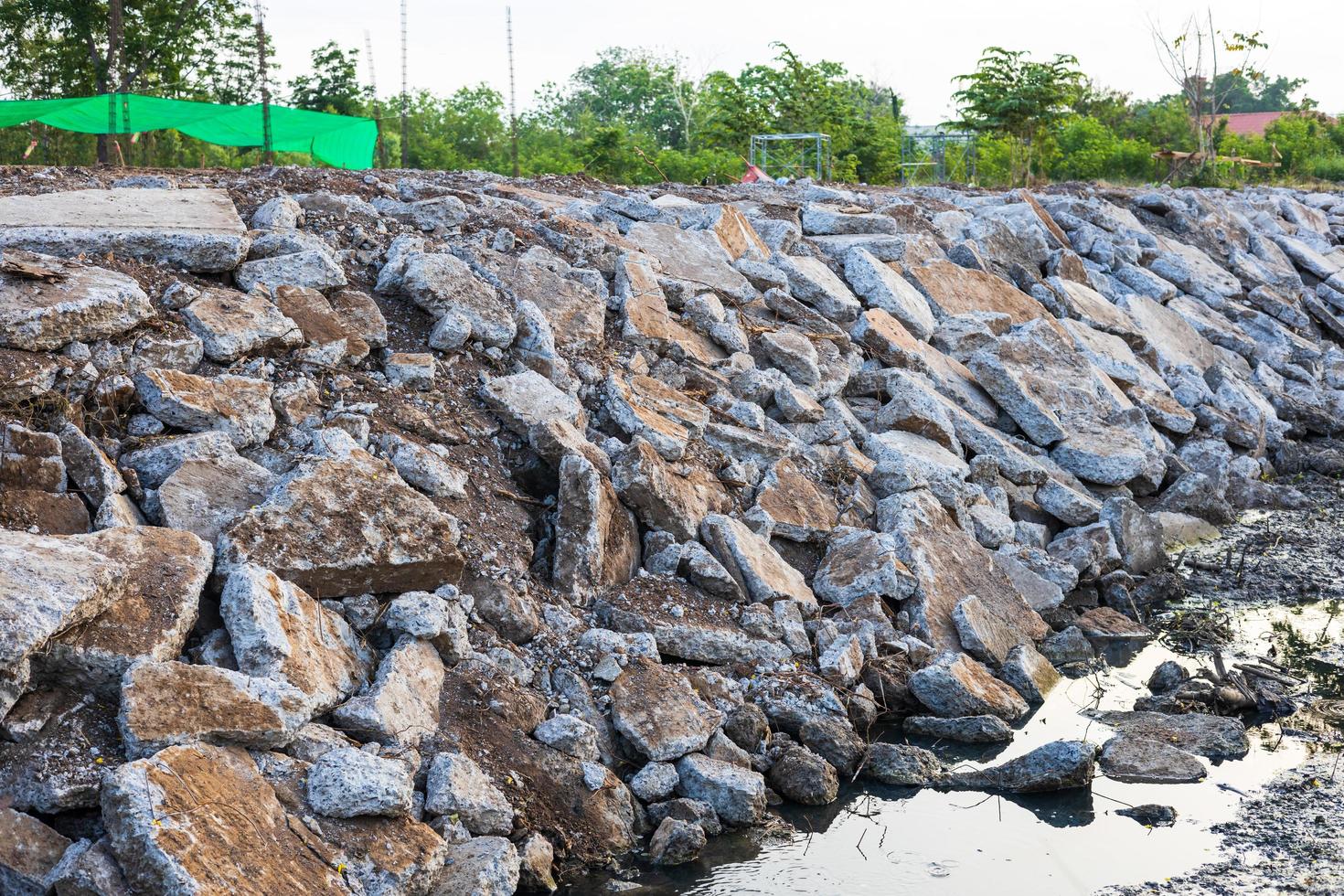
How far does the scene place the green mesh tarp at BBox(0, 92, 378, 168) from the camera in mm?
11898

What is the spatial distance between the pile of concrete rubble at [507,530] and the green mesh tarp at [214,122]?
540 cm

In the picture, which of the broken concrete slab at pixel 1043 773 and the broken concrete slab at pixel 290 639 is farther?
the broken concrete slab at pixel 1043 773

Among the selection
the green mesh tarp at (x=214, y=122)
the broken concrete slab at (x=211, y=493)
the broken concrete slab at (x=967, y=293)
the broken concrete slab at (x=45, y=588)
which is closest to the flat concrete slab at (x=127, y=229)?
the broken concrete slab at (x=211, y=493)

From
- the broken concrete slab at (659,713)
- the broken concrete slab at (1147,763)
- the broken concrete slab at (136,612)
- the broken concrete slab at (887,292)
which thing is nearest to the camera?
the broken concrete slab at (136,612)

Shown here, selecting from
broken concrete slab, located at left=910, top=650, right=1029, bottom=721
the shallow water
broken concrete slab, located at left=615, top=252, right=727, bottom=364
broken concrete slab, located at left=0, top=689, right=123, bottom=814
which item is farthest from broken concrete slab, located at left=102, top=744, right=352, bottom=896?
broken concrete slab, located at left=615, top=252, right=727, bottom=364

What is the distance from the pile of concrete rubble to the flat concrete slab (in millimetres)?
21

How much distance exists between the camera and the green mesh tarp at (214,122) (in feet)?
39.0

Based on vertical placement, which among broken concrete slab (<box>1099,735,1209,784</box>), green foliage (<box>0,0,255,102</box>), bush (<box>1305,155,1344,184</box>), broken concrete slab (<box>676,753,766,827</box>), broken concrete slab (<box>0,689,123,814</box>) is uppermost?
green foliage (<box>0,0,255,102</box>)

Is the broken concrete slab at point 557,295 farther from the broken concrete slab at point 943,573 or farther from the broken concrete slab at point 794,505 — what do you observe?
the broken concrete slab at point 943,573

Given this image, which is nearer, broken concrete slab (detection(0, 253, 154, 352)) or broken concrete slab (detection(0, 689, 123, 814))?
broken concrete slab (detection(0, 689, 123, 814))

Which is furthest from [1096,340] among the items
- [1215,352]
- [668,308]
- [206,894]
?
[206,894]

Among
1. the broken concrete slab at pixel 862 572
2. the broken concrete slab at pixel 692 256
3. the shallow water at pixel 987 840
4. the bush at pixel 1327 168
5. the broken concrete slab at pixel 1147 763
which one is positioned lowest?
the shallow water at pixel 987 840

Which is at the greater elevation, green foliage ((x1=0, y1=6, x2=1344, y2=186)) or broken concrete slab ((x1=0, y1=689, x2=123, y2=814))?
green foliage ((x1=0, y1=6, x2=1344, y2=186))

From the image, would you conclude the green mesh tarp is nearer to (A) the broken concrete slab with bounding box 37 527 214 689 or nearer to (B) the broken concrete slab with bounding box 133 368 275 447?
(B) the broken concrete slab with bounding box 133 368 275 447
